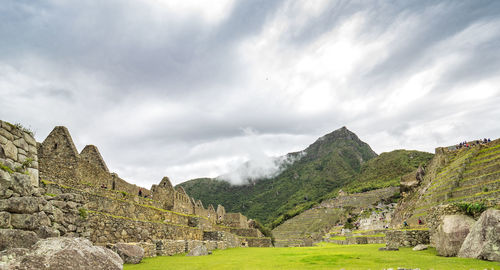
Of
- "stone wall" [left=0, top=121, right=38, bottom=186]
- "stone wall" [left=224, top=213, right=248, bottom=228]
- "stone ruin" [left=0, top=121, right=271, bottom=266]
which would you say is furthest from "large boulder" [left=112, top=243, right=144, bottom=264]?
"stone wall" [left=224, top=213, right=248, bottom=228]

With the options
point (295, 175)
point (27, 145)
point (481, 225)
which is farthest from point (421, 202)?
point (295, 175)

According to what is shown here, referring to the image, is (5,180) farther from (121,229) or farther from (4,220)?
(121,229)

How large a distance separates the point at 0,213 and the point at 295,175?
13105 centimetres

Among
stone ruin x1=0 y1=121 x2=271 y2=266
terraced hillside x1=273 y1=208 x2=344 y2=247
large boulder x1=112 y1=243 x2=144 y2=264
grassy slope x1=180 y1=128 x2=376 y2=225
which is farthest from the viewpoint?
grassy slope x1=180 y1=128 x2=376 y2=225

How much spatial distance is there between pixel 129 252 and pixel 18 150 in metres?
4.76

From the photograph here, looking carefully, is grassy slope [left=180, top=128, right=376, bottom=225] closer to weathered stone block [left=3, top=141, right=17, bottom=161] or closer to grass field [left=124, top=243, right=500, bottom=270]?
grass field [left=124, top=243, right=500, bottom=270]

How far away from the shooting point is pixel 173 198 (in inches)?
922

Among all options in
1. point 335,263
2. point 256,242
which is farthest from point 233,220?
point 335,263

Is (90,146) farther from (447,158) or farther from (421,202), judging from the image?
(447,158)

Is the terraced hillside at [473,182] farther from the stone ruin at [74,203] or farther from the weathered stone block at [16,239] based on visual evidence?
the weathered stone block at [16,239]

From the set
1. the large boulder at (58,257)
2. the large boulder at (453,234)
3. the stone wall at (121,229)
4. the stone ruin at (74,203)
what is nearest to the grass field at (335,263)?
the large boulder at (453,234)

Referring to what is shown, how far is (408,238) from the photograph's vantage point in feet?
51.0

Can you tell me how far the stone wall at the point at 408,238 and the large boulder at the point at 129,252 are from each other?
41.5 ft

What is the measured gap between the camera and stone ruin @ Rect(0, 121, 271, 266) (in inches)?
201
